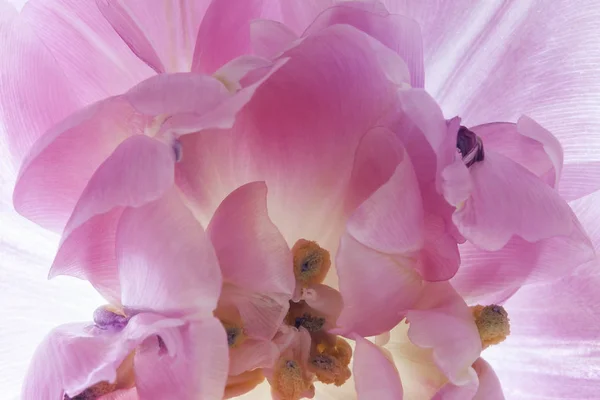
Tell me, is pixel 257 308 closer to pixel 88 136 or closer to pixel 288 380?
pixel 288 380

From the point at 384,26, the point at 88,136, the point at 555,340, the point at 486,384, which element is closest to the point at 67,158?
the point at 88,136

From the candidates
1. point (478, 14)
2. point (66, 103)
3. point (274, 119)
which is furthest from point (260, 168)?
point (478, 14)

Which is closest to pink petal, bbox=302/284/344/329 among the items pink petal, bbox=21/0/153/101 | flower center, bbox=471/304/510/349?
flower center, bbox=471/304/510/349

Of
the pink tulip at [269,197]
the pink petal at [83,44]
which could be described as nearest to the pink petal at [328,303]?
the pink tulip at [269,197]

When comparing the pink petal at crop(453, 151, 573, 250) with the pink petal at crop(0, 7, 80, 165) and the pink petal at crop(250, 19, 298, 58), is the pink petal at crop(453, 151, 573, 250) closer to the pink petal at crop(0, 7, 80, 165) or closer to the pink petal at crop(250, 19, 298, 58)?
the pink petal at crop(250, 19, 298, 58)

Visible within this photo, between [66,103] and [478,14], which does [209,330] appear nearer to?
[66,103]
